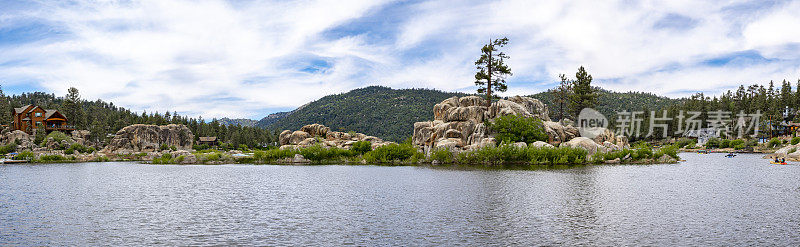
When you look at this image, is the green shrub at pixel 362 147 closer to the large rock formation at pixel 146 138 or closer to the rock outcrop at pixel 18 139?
the large rock formation at pixel 146 138

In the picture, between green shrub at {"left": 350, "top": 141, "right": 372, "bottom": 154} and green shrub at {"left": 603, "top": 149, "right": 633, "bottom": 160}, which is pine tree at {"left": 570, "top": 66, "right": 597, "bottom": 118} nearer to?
green shrub at {"left": 603, "top": 149, "right": 633, "bottom": 160}

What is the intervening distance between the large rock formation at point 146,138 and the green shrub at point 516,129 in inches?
4206

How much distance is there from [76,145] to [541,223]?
446 feet

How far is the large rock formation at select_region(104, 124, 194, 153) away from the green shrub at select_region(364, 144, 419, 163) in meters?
83.2

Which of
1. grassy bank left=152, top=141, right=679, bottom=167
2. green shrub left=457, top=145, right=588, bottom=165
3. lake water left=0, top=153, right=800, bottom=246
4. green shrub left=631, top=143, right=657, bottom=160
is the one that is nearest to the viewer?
lake water left=0, top=153, right=800, bottom=246

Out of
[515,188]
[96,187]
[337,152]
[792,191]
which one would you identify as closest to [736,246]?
[515,188]

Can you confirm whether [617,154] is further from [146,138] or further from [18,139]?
[18,139]

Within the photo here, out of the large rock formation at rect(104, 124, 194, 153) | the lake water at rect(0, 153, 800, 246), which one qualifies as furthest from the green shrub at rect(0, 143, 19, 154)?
the lake water at rect(0, 153, 800, 246)

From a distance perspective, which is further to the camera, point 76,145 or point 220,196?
point 76,145

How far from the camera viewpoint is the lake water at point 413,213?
2419 centimetres

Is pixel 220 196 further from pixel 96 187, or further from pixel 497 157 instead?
pixel 497 157

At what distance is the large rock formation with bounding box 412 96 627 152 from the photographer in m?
83.5

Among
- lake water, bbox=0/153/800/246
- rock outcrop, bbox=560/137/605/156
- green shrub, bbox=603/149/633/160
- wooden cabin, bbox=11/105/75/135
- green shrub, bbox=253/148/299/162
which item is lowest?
lake water, bbox=0/153/800/246

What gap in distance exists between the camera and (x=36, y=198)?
39.6 meters
